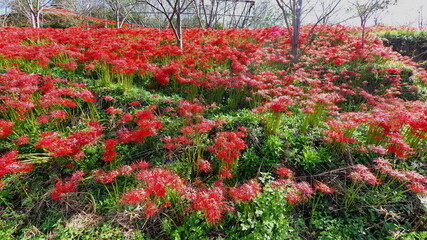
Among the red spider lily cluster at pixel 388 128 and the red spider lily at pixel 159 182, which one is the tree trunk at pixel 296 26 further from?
the red spider lily at pixel 159 182

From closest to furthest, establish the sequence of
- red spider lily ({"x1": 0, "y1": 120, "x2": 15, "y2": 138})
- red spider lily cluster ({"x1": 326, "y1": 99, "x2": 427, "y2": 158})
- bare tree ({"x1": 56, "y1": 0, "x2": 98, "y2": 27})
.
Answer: red spider lily cluster ({"x1": 326, "y1": 99, "x2": 427, "y2": 158}), red spider lily ({"x1": 0, "y1": 120, "x2": 15, "y2": 138}), bare tree ({"x1": 56, "y1": 0, "x2": 98, "y2": 27})

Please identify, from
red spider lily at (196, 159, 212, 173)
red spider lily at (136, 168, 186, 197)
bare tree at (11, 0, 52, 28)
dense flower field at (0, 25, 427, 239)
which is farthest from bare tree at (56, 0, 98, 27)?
red spider lily at (136, 168, 186, 197)

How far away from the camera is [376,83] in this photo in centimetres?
632

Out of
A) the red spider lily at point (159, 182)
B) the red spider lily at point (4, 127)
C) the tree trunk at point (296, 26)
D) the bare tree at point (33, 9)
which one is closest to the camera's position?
the red spider lily at point (159, 182)

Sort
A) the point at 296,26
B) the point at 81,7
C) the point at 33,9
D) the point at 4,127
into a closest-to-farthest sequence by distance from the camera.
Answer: the point at 4,127 < the point at 296,26 < the point at 33,9 < the point at 81,7

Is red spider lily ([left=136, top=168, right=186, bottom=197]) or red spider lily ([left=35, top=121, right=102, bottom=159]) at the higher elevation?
red spider lily ([left=35, top=121, right=102, bottom=159])

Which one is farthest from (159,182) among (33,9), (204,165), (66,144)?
(33,9)

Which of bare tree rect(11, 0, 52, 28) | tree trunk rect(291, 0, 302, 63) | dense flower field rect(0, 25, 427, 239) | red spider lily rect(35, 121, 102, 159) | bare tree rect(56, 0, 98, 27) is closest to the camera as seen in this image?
dense flower field rect(0, 25, 427, 239)

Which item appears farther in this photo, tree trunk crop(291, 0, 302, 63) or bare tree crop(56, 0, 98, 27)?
bare tree crop(56, 0, 98, 27)

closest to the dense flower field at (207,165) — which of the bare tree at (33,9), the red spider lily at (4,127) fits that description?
the red spider lily at (4,127)

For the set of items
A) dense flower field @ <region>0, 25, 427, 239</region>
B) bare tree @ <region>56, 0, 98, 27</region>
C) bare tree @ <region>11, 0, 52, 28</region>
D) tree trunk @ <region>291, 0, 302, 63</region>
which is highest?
bare tree @ <region>56, 0, 98, 27</region>

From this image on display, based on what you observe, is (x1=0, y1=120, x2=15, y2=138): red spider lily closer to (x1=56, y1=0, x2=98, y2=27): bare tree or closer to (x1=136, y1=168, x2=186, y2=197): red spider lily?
(x1=136, y1=168, x2=186, y2=197): red spider lily

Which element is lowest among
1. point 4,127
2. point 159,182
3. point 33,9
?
point 159,182

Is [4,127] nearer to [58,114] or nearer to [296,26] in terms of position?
[58,114]
